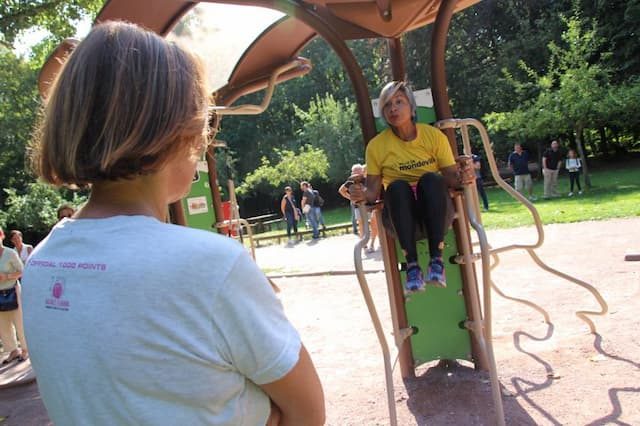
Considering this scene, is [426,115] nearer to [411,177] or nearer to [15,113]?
[411,177]

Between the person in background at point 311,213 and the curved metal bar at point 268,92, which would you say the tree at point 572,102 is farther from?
the curved metal bar at point 268,92

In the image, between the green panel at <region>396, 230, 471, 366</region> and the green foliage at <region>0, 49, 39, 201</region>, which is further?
the green foliage at <region>0, 49, 39, 201</region>

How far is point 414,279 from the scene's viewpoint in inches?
127

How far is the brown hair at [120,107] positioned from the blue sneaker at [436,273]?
2478 mm

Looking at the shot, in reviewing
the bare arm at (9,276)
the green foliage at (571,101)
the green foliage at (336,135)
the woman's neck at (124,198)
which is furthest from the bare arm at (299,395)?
the green foliage at (336,135)

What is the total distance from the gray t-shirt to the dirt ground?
2693 mm

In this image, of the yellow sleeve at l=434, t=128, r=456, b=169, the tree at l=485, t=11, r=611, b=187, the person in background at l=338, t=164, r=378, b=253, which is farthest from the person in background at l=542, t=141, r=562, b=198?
the yellow sleeve at l=434, t=128, r=456, b=169

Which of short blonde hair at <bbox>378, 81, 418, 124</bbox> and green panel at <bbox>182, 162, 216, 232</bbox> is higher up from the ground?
short blonde hair at <bbox>378, 81, 418, 124</bbox>

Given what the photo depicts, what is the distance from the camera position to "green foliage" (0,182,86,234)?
22203 mm

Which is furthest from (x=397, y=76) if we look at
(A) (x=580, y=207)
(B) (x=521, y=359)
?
(A) (x=580, y=207)

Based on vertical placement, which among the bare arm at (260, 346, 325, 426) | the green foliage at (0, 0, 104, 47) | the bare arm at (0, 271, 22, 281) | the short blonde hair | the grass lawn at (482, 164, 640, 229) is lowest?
the grass lawn at (482, 164, 640, 229)

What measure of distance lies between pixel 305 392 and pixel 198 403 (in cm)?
17

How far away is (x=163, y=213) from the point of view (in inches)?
37.9

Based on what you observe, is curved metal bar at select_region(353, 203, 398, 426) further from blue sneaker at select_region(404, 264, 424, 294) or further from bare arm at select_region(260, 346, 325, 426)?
bare arm at select_region(260, 346, 325, 426)
